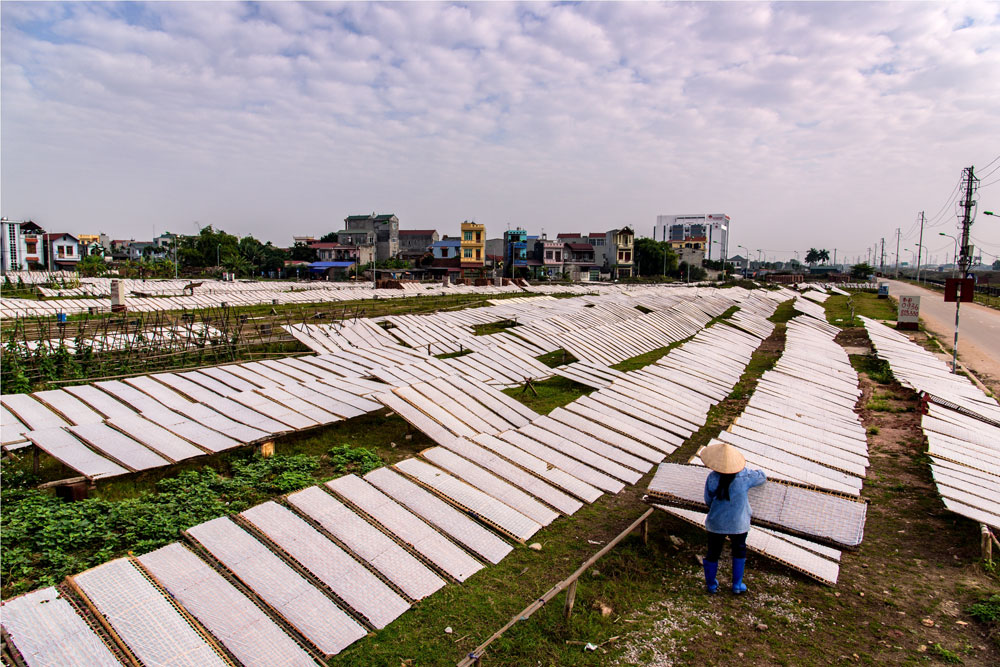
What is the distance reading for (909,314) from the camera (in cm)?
2891

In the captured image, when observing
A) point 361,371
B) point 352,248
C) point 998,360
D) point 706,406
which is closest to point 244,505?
point 361,371

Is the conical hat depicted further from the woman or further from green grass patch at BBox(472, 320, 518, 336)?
green grass patch at BBox(472, 320, 518, 336)

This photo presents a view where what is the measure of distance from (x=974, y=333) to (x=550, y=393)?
27.5 meters

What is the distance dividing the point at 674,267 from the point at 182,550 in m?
88.9

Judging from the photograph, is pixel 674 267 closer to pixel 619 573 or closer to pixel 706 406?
pixel 706 406

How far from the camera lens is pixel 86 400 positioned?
924 cm

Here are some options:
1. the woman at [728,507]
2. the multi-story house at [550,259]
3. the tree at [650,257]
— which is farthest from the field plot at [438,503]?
the tree at [650,257]

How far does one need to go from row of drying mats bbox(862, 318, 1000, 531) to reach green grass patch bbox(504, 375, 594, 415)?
661cm

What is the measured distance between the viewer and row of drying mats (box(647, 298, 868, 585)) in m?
5.83

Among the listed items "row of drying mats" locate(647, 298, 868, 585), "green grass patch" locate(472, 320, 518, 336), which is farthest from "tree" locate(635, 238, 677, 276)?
"row of drying mats" locate(647, 298, 868, 585)

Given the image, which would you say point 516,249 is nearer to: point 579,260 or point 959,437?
point 579,260

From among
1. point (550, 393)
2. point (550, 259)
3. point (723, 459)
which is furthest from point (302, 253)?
point (723, 459)

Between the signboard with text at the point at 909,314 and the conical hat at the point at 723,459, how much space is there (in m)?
30.0

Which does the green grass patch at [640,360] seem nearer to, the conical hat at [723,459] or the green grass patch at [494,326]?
the green grass patch at [494,326]
